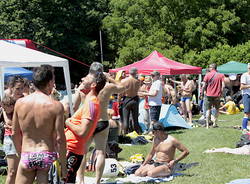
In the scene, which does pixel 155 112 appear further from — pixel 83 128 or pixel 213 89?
pixel 83 128

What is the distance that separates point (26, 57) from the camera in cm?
971

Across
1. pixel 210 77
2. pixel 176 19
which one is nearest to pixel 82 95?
pixel 210 77

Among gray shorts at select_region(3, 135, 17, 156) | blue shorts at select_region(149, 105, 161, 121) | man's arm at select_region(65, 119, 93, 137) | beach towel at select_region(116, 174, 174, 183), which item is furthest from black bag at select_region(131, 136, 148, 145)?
→ man's arm at select_region(65, 119, 93, 137)

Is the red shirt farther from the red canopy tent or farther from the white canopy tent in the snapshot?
the white canopy tent

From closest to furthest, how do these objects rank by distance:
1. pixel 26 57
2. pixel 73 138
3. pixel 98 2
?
1. pixel 73 138
2. pixel 26 57
3. pixel 98 2

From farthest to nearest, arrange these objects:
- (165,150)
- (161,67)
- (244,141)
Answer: (161,67) → (244,141) → (165,150)

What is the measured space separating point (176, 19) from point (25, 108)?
25991mm

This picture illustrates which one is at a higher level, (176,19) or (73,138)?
(176,19)

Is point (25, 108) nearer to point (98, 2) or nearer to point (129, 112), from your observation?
point (129, 112)

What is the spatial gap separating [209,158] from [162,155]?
160 cm

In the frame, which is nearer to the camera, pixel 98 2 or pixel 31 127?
pixel 31 127

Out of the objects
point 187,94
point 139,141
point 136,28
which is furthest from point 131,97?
point 136,28

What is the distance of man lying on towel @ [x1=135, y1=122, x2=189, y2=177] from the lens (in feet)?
22.2

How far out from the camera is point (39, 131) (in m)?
3.89
